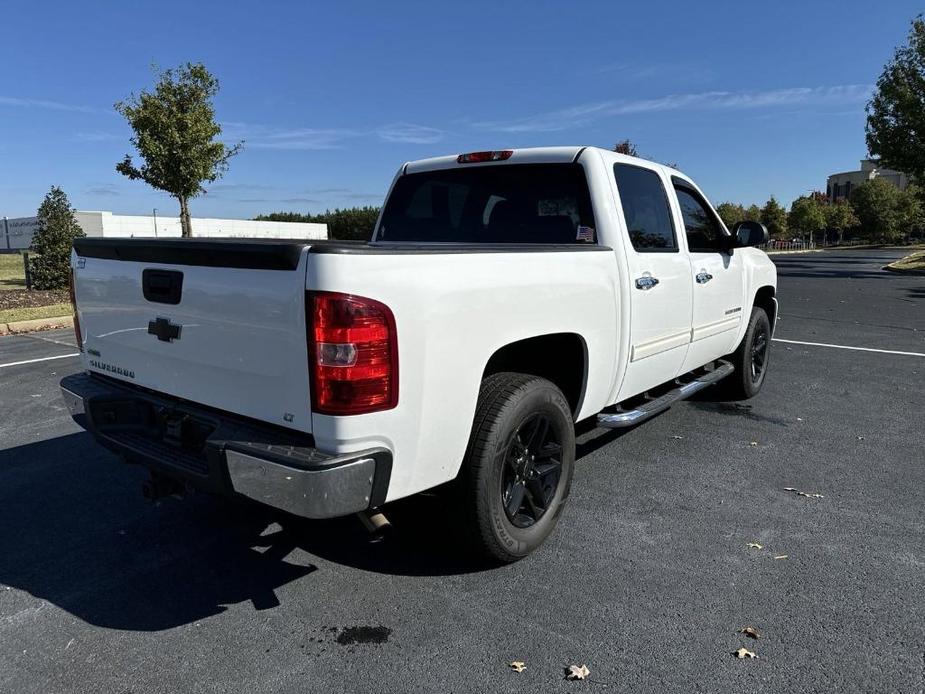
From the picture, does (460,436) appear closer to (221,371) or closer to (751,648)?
(221,371)

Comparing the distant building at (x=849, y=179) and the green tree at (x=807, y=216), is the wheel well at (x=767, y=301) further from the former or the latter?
the distant building at (x=849, y=179)

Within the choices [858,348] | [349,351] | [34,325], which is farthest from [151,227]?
[349,351]

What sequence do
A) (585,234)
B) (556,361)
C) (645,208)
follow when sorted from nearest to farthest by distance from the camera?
(556,361) < (585,234) < (645,208)

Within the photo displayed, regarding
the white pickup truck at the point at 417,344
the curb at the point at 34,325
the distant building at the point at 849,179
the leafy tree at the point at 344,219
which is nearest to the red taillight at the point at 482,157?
the white pickup truck at the point at 417,344

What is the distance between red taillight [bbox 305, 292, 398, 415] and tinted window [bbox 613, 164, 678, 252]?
2.16 m

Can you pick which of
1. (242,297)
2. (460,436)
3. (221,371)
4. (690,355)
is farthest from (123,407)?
(690,355)

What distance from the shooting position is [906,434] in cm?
527

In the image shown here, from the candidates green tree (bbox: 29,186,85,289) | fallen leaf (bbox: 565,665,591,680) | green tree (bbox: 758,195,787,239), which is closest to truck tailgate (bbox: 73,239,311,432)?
fallen leaf (bbox: 565,665,591,680)

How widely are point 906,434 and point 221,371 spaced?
514cm

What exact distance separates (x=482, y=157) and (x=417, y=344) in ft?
7.46

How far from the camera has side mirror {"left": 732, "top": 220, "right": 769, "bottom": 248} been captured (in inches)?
200

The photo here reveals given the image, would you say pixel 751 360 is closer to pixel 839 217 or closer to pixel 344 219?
pixel 344 219

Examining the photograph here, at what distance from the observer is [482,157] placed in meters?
4.39

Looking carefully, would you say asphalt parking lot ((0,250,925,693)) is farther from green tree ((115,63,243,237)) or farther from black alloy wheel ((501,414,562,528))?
green tree ((115,63,243,237))
